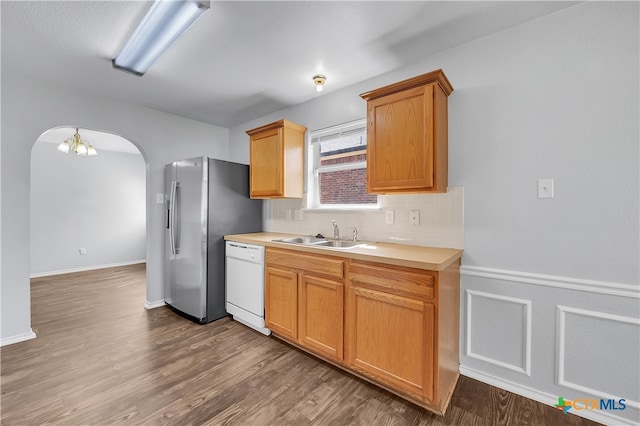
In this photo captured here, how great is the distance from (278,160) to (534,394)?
9.43 ft

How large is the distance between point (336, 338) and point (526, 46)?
8.18 feet

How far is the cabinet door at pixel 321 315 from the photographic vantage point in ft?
6.65

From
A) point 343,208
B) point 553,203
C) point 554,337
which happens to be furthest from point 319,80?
point 554,337

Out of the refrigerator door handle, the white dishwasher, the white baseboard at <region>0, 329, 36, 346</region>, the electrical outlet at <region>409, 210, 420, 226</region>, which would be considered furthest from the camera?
the refrigerator door handle

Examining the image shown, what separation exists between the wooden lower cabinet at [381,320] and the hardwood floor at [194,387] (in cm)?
15

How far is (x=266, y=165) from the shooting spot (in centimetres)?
308

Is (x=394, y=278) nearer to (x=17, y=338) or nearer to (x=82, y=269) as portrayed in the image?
(x=17, y=338)

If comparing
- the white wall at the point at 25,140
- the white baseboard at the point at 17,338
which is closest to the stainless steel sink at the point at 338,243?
the white wall at the point at 25,140

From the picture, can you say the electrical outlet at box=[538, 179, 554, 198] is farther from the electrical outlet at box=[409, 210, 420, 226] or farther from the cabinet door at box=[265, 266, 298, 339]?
the cabinet door at box=[265, 266, 298, 339]

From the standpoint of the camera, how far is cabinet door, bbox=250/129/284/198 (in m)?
2.95

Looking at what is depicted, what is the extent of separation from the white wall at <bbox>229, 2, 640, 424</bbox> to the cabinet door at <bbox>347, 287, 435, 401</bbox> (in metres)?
0.63

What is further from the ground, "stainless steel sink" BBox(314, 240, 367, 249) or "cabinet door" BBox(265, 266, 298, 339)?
"stainless steel sink" BBox(314, 240, 367, 249)

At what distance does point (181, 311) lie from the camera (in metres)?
3.15

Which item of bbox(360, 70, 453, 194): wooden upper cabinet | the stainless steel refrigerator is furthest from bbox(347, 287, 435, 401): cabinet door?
the stainless steel refrigerator
